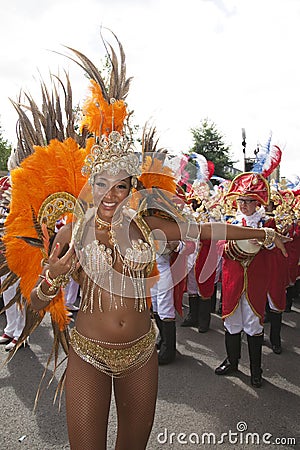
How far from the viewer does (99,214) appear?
7.72 feet

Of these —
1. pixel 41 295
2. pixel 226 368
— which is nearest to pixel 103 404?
pixel 41 295

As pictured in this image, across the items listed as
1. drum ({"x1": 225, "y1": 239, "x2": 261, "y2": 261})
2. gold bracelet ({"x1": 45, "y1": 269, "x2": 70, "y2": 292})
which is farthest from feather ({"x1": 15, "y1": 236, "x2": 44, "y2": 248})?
drum ({"x1": 225, "y1": 239, "x2": 261, "y2": 261})

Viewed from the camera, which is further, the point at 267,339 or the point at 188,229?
the point at 267,339

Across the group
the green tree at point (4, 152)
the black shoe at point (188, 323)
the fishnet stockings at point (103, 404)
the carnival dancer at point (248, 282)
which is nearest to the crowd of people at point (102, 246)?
the fishnet stockings at point (103, 404)

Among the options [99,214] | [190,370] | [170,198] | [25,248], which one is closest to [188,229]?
[170,198]

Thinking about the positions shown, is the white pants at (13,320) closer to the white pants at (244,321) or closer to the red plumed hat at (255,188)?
the white pants at (244,321)

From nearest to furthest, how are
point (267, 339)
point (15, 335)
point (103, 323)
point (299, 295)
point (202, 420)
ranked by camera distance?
point (103, 323) < point (202, 420) < point (15, 335) < point (267, 339) < point (299, 295)

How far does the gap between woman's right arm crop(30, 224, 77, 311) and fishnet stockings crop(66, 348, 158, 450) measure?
13.0 inches

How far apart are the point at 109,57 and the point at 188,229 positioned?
1.16 metres

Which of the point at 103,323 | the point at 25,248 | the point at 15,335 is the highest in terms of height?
the point at 25,248

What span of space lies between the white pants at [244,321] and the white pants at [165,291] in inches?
30.6

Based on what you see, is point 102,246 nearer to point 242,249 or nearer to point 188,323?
point 242,249

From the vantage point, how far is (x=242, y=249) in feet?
12.8

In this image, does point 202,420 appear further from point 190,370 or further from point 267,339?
point 267,339
